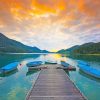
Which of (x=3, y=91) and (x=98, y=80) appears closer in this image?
(x=3, y=91)

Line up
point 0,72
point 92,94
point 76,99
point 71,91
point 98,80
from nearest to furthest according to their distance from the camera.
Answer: point 76,99 < point 71,91 < point 92,94 < point 98,80 < point 0,72

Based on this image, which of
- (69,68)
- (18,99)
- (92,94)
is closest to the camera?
(18,99)

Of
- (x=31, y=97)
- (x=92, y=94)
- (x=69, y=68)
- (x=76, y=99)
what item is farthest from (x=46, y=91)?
(x=69, y=68)

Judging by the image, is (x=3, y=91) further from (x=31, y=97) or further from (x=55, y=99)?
(x=55, y=99)

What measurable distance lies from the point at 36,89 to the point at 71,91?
501cm

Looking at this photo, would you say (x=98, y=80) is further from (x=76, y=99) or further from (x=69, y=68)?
(x=76, y=99)

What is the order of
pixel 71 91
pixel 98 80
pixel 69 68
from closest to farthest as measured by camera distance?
1. pixel 71 91
2. pixel 98 80
3. pixel 69 68

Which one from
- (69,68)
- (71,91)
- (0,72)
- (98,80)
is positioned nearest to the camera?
(71,91)

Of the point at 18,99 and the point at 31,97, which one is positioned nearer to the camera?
the point at 31,97

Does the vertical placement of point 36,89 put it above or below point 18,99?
above

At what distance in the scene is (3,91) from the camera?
31.1m

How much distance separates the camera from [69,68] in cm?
5653

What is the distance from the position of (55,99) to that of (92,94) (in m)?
11.0

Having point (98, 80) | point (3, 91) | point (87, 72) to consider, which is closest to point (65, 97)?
point (3, 91)
